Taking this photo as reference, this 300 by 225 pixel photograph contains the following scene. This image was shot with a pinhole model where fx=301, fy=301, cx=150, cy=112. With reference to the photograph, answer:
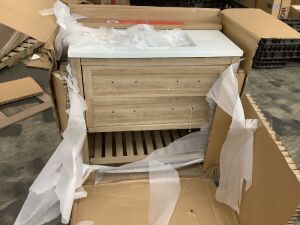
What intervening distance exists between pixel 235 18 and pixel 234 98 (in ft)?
1.14

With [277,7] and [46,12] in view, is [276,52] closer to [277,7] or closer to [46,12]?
[277,7]

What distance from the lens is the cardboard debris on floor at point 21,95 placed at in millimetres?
1627

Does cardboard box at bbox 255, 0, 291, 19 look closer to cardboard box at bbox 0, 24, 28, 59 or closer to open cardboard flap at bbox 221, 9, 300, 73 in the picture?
open cardboard flap at bbox 221, 9, 300, 73

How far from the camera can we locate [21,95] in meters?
1.78

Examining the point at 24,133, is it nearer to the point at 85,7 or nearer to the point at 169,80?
the point at 85,7

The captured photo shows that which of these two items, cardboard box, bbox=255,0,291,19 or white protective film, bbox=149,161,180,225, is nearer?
white protective film, bbox=149,161,180,225

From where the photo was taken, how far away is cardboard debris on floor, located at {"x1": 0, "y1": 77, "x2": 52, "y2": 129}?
1.63 metres

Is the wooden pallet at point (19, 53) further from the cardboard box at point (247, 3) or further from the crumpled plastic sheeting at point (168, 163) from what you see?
the cardboard box at point (247, 3)

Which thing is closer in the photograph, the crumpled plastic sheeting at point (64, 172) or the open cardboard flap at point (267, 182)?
the open cardboard flap at point (267, 182)

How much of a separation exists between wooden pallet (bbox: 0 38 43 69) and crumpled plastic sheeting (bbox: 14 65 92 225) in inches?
50.0

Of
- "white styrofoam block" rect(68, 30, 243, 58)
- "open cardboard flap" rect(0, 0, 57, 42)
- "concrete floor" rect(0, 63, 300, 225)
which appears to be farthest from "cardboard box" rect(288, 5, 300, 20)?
"open cardboard flap" rect(0, 0, 57, 42)

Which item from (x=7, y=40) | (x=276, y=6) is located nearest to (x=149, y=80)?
(x=7, y=40)

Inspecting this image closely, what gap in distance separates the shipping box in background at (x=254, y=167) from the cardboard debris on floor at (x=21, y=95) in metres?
0.70

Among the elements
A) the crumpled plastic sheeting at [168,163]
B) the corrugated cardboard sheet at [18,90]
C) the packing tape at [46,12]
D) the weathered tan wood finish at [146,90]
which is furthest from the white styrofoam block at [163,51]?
the corrugated cardboard sheet at [18,90]
